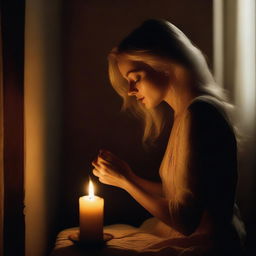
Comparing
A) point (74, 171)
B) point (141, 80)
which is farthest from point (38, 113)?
point (74, 171)

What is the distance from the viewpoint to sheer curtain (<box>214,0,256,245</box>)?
52.6 inches

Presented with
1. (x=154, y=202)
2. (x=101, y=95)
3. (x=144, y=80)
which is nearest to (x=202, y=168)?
(x=154, y=202)

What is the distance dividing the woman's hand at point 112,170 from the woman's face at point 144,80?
0.18 metres

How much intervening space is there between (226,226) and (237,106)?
1.63 ft

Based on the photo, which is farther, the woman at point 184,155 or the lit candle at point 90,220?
the lit candle at point 90,220

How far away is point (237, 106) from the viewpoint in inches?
53.1

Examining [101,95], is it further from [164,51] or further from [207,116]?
[207,116]

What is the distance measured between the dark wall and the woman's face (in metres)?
0.30

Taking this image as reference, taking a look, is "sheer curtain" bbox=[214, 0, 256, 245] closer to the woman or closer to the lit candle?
the woman

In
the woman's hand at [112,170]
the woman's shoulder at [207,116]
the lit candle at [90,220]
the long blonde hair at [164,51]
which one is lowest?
the lit candle at [90,220]

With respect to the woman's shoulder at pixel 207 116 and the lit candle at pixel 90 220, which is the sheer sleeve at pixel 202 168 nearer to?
the woman's shoulder at pixel 207 116

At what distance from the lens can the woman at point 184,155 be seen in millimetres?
932

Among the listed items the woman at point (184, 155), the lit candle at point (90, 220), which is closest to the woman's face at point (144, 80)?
the woman at point (184, 155)

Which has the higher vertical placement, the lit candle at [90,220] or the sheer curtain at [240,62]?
the sheer curtain at [240,62]
